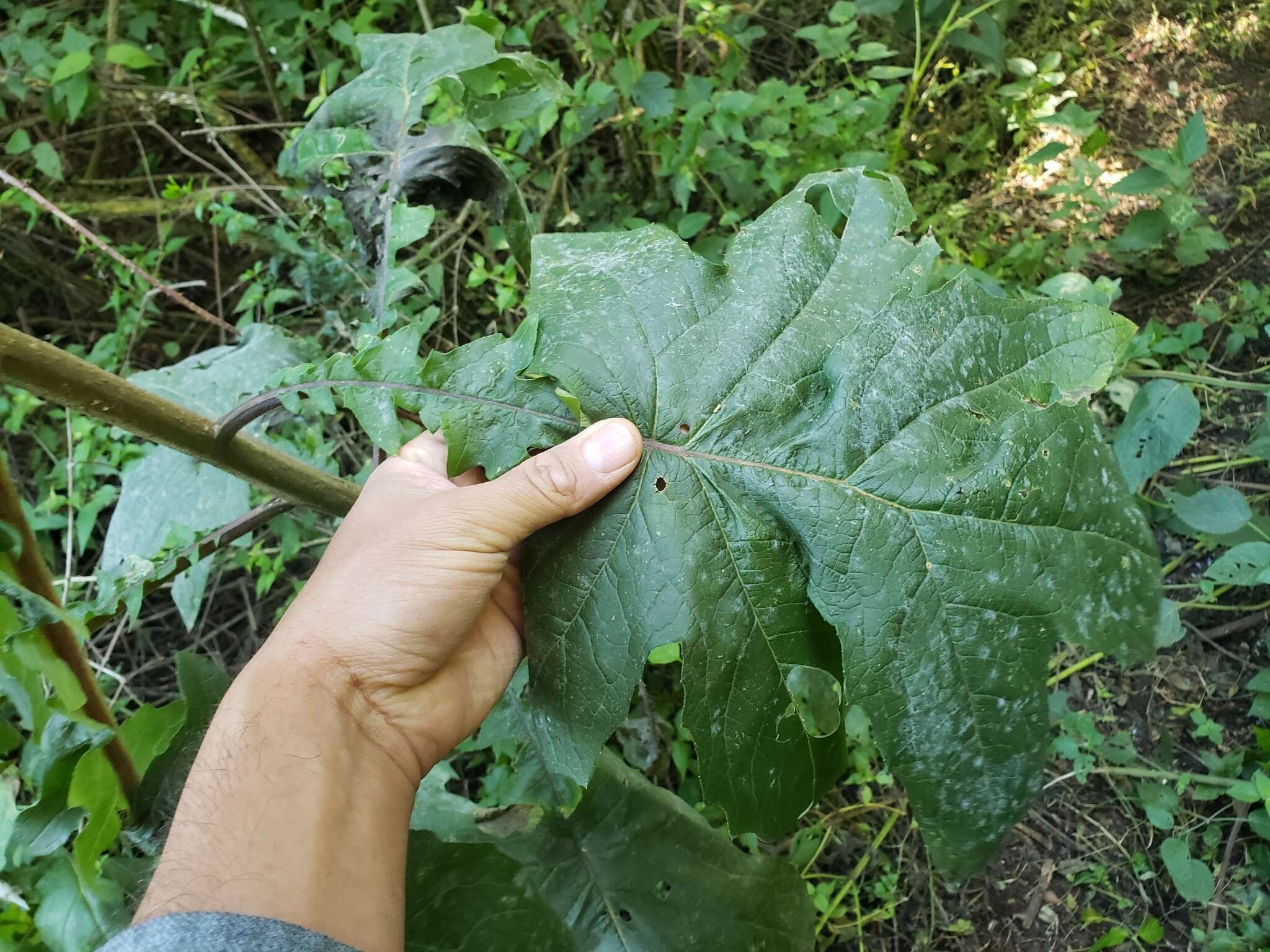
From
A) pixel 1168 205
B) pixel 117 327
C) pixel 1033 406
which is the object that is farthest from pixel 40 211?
pixel 1168 205

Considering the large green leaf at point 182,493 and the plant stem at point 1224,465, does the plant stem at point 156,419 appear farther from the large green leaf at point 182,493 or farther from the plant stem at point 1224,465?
the plant stem at point 1224,465

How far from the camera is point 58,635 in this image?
104cm

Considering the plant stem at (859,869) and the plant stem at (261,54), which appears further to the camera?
the plant stem at (261,54)

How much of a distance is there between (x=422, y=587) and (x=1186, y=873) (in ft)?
6.20

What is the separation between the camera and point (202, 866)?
3.45 ft

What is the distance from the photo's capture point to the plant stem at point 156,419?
109 cm

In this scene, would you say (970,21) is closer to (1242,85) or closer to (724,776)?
(1242,85)

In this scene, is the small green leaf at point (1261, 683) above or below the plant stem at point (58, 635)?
below

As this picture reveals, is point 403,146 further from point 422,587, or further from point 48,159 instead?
point 48,159

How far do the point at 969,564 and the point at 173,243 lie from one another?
267cm

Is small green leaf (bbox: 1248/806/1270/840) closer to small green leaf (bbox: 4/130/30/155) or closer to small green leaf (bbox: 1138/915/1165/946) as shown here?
small green leaf (bbox: 1138/915/1165/946)

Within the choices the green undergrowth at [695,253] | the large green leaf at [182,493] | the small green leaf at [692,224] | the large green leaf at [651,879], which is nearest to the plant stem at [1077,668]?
the green undergrowth at [695,253]

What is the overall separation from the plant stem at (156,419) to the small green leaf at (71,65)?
1782 millimetres

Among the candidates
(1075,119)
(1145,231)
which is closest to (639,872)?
(1145,231)
